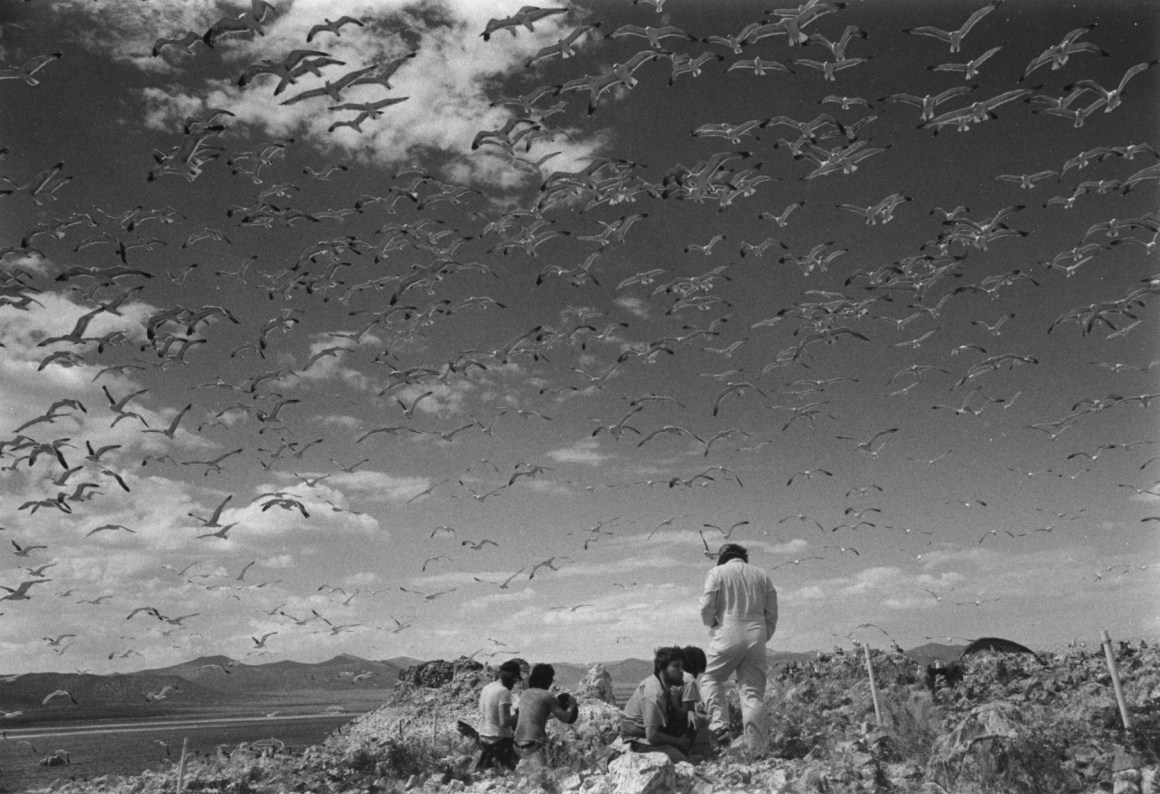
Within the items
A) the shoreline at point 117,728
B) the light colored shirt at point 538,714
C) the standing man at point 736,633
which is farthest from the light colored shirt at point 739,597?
the shoreline at point 117,728

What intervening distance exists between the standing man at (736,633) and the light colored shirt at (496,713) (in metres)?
2.95

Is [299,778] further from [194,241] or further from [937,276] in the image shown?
[937,276]

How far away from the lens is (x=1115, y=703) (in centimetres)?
768

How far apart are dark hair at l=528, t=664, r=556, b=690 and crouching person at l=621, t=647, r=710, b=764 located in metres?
2.10

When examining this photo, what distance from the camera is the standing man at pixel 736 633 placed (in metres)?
7.68

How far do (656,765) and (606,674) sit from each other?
35.5 feet

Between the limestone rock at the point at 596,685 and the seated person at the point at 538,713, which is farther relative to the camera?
the limestone rock at the point at 596,685

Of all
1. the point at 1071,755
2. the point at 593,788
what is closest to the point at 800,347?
the point at 1071,755

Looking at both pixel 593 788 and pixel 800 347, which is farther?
pixel 800 347

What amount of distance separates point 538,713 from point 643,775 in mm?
3915

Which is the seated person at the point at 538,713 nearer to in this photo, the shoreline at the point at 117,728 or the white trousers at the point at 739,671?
the white trousers at the point at 739,671

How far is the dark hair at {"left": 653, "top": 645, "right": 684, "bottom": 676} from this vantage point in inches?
304

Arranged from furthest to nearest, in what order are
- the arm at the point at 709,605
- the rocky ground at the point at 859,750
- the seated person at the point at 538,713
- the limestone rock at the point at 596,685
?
the limestone rock at the point at 596,685 < the seated person at the point at 538,713 < the arm at the point at 709,605 < the rocky ground at the point at 859,750

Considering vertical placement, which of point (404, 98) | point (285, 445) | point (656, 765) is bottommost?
point (656, 765)
